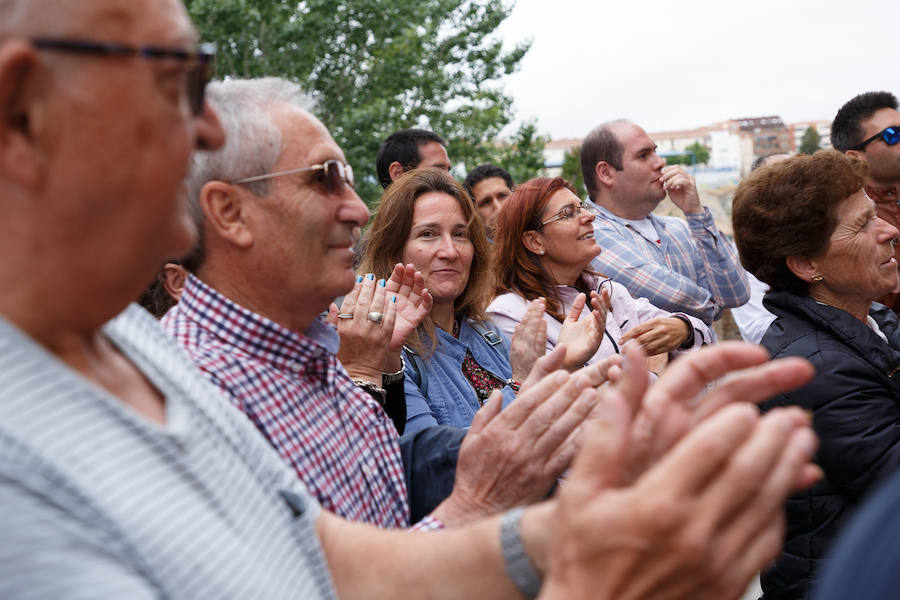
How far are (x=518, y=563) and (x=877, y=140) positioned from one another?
4.74 meters

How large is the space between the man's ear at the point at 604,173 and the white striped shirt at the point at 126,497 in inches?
174

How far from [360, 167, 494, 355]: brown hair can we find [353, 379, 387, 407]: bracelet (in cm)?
116

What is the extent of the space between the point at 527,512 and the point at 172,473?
0.58 metres

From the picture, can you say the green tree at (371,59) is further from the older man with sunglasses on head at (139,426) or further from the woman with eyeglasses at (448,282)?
the older man with sunglasses on head at (139,426)

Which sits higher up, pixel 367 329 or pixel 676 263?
pixel 367 329

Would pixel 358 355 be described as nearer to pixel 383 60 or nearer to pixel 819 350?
pixel 819 350

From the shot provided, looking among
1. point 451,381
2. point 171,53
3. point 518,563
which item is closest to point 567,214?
point 451,381

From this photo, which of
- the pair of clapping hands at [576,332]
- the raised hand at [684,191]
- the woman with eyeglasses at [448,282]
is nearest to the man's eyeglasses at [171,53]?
the pair of clapping hands at [576,332]

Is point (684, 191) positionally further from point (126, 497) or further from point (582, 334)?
point (126, 497)

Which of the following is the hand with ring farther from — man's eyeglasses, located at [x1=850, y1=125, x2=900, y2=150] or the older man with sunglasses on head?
man's eyeglasses, located at [x1=850, y1=125, x2=900, y2=150]

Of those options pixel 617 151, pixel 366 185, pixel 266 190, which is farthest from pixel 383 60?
pixel 266 190

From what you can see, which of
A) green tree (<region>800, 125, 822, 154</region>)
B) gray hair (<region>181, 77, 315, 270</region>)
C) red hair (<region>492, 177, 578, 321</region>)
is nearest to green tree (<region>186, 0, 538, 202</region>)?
green tree (<region>800, 125, 822, 154</region>)

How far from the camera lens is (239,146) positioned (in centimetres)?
205

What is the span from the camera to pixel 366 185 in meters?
12.3
